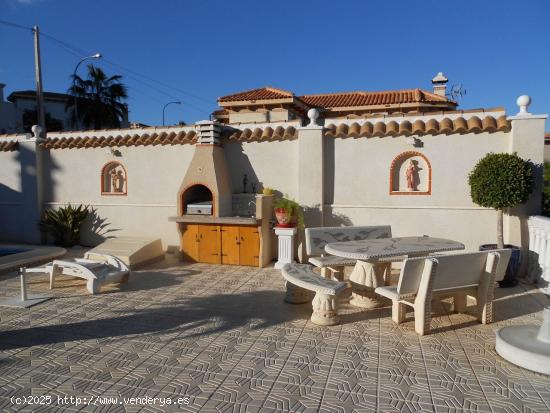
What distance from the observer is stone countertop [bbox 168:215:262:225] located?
9102mm

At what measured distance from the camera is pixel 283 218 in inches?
355

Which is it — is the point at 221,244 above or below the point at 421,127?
below

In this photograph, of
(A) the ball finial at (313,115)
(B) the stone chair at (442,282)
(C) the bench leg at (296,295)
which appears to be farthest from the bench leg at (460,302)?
(A) the ball finial at (313,115)

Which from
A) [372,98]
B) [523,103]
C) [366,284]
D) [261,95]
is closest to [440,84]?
[372,98]

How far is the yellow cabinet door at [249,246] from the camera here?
30.6ft

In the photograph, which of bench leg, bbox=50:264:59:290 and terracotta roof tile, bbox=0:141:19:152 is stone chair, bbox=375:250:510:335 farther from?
terracotta roof tile, bbox=0:141:19:152

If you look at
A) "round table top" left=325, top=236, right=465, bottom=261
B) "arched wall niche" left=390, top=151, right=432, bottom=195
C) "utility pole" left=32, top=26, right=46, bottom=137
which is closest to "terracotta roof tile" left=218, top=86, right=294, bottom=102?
"utility pole" left=32, top=26, right=46, bottom=137

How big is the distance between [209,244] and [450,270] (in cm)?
581

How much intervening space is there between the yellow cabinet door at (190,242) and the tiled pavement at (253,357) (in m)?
2.79

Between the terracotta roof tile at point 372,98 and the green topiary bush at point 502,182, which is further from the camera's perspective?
the terracotta roof tile at point 372,98

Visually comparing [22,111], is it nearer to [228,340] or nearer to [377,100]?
[377,100]

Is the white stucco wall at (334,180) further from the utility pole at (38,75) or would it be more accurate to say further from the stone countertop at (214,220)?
the utility pole at (38,75)

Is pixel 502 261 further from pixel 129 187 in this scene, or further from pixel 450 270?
pixel 129 187

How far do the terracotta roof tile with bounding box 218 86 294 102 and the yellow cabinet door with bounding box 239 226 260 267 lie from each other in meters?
11.1
